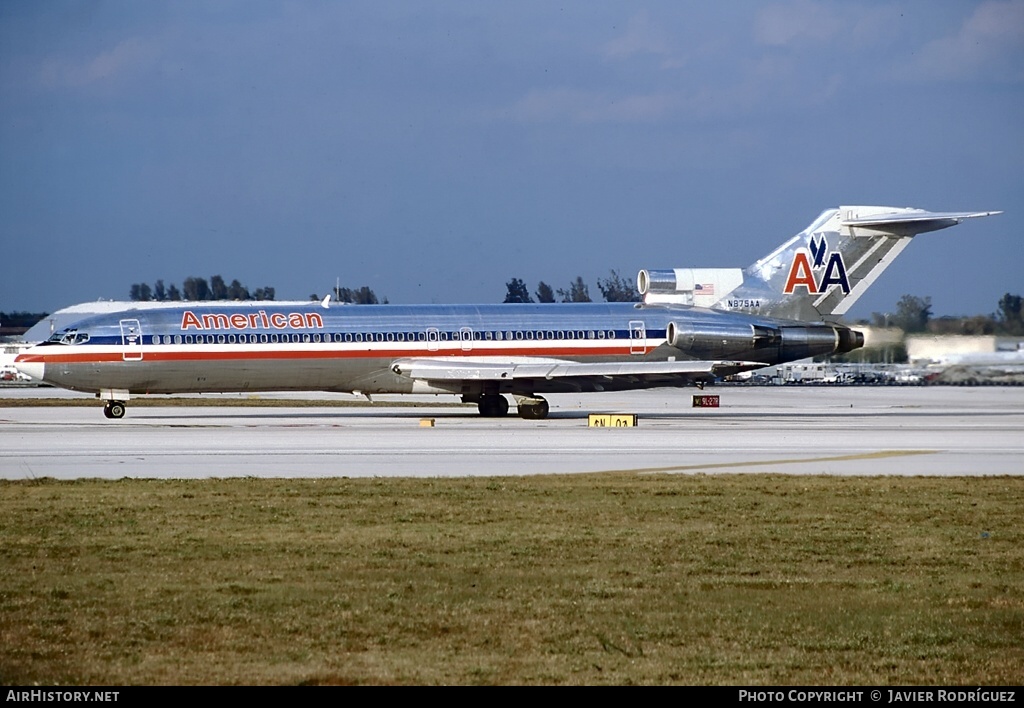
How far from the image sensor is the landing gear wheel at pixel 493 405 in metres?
44.0

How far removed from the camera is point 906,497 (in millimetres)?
19469

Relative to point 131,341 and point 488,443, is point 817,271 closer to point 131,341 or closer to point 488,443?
point 488,443

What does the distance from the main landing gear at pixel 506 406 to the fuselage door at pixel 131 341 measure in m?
11.5

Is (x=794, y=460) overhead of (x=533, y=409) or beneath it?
beneath

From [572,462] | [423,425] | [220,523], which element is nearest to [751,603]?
[220,523]

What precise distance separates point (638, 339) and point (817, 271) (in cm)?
710

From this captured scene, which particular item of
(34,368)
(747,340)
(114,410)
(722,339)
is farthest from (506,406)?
(34,368)

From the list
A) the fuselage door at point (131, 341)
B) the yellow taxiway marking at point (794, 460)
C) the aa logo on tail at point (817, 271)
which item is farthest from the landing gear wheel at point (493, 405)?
the yellow taxiway marking at point (794, 460)

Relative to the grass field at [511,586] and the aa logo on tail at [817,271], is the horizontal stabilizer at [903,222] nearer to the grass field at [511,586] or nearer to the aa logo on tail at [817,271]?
the aa logo on tail at [817,271]

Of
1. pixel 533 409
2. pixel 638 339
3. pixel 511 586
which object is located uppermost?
pixel 638 339

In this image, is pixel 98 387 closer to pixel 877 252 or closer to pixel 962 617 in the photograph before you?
pixel 877 252

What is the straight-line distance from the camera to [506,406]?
44.3m

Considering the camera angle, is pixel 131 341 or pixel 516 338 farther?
pixel 516 338

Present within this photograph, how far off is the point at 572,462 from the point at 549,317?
18614 mm
